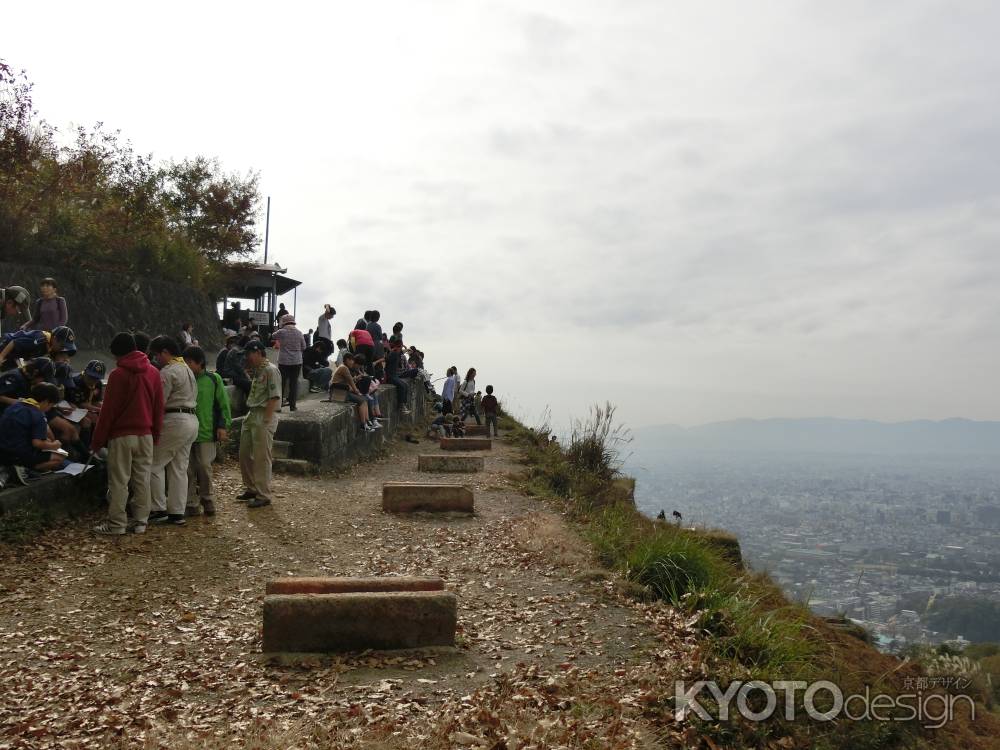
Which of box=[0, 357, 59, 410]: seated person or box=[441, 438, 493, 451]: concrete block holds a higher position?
box=[0, 357, 59, 410]: seated person

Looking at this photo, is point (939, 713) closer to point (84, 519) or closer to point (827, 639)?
point (827, 639)

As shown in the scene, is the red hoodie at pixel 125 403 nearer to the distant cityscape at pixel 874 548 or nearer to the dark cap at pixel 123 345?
the dark cap at pixel 123 345

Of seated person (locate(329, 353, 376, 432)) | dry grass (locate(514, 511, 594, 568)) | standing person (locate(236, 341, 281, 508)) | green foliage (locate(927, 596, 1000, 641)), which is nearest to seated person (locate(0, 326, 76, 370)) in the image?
standing person (locate(236, 341, 281, 508))

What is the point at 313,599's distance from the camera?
5.16 meters

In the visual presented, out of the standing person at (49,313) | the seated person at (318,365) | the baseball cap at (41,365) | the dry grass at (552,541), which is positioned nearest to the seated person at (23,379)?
the baseball cap at (41,365)

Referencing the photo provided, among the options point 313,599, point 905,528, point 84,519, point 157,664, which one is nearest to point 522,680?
point 313,599

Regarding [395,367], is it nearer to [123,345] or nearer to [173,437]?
[173,437]

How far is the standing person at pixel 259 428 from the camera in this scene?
9352 mm

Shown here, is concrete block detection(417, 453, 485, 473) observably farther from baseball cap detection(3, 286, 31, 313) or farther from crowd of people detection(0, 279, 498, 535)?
baseball cap detection(3, 286, 31, 313)

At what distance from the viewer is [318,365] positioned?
754 inches

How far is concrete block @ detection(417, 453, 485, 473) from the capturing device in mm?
14828

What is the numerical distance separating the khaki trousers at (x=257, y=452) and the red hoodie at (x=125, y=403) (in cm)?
186

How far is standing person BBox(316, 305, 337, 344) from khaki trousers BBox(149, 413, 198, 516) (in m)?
9.80

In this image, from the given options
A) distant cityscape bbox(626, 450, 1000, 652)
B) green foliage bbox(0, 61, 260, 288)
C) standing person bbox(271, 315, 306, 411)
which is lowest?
distant cityscape bbox(626, 450, 1000, 652)
